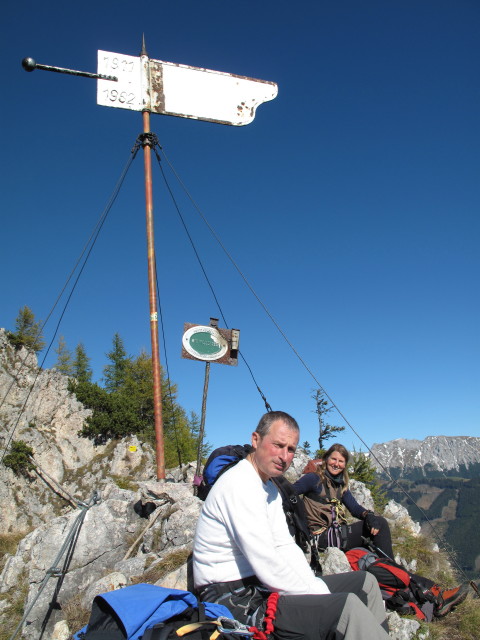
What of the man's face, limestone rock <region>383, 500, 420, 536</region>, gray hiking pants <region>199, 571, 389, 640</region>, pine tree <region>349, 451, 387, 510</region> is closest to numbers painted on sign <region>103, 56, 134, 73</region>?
the man's face

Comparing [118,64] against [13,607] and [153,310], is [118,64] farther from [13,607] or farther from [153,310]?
[13,607]

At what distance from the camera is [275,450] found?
3.31 m

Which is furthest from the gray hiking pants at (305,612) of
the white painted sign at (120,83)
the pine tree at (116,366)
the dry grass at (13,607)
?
the pine tree at (116,366)

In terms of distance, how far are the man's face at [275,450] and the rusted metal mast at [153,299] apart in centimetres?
540

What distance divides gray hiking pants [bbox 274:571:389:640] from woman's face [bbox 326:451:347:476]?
328 centimetres

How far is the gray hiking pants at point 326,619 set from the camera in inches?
104

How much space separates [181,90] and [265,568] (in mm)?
10742

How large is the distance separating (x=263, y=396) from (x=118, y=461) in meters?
26.5

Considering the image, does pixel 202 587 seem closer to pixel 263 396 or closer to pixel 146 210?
pixel 263 396

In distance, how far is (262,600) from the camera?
9.80 feet

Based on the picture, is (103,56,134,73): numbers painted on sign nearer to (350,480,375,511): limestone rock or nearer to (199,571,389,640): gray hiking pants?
(199,571,389,640): gray hiking pants

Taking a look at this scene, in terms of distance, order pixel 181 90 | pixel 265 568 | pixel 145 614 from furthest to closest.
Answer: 1. pixel 181 90
2. pixel 265 568
3. pixel 145 614

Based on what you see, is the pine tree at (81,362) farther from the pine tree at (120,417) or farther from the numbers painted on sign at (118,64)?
the numbers painted on sign at (118,64)

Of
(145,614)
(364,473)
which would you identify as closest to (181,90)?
(145,614)
